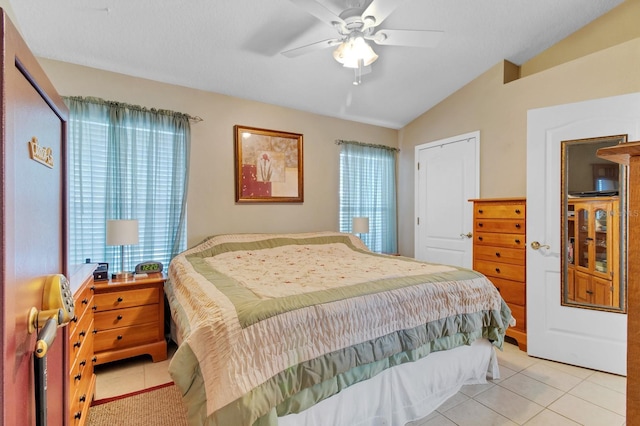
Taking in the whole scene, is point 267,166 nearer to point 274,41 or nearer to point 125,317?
point 274,41

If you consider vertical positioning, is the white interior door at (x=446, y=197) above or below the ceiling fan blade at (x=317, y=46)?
below

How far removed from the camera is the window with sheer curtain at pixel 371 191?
429cm

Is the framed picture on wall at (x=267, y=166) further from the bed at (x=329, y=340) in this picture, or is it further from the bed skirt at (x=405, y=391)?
the bed skirt at (x=405, y=391)

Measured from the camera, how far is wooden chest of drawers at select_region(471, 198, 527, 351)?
2.88 meters

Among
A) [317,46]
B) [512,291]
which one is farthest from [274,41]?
[512,291]

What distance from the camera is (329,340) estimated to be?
60.1 inches

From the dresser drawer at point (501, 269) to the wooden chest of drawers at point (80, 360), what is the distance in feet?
10.8

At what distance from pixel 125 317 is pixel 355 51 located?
2.70m

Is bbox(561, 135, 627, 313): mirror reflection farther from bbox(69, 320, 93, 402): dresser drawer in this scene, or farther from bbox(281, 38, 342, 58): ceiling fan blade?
bbox(69, 320, 93, 402): dresser drawer

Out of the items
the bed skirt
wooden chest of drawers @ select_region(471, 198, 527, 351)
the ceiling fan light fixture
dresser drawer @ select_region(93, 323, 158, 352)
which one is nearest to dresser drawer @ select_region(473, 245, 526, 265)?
wooden chest of drawers @ select_region(471, 198, 527, 351)

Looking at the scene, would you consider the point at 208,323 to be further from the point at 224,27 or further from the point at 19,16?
the point at 19,16

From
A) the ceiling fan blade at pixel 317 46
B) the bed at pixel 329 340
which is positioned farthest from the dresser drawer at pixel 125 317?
the ceiling fan blade at pixel 317 46

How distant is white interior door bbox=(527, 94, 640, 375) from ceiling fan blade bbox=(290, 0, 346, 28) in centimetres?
192

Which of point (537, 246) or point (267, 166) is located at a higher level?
A: point (267, 166)
